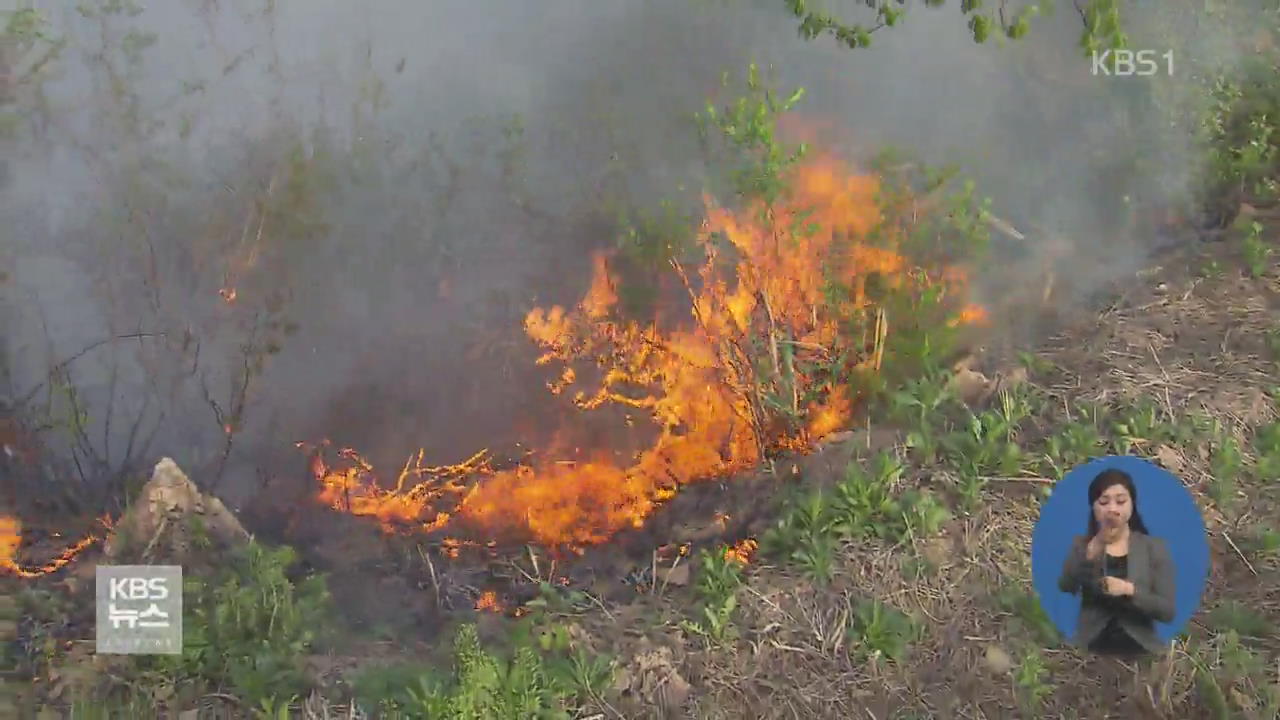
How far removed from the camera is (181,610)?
3250 millimetres

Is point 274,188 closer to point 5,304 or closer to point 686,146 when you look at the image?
point 5,304

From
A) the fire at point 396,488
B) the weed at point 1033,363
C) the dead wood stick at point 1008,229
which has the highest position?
the dead wood stick at point 1008,229

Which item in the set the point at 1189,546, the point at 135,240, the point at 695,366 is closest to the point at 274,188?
the point at 135,240

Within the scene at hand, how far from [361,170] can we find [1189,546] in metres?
3.04

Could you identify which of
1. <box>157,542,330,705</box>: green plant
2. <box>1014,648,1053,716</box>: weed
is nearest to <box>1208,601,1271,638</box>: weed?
<box>1014,648,1053,716</box>: weed

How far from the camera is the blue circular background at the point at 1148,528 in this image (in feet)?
9.59

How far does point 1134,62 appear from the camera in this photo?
10.4ft

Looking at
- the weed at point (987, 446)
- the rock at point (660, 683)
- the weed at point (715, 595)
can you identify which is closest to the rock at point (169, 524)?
the rock at point (660, 683)

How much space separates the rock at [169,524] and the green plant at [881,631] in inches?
85.9

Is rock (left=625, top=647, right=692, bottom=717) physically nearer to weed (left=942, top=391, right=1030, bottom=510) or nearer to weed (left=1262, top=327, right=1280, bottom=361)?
weed (left=942, top=391, right=1030, bottom=510)

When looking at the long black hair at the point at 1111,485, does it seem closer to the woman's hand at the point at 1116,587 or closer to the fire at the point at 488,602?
the woman's hand at the point at 1116,587

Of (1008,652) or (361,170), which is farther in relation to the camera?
(361,170)

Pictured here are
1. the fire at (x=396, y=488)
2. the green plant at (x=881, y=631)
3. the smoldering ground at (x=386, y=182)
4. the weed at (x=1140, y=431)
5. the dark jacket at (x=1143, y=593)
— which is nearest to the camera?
the dark jacket at (x=1143, y=593)

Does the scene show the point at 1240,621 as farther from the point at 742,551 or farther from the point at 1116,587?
the point at 742,551
